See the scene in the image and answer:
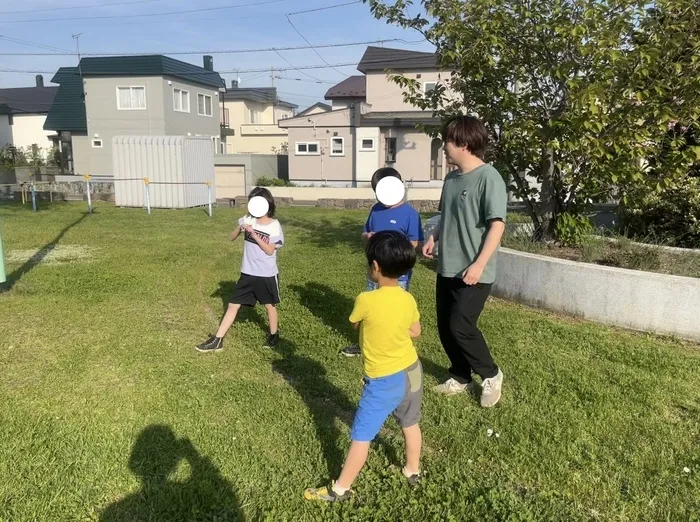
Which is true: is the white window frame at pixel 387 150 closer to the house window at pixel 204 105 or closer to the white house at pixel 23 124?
the house window at pixel 204 105

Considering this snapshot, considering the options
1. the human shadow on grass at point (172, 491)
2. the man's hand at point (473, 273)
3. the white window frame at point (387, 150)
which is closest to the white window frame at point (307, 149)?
the white window frame at point (387, 150)

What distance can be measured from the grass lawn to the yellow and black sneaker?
0.04 m

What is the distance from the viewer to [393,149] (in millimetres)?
24922

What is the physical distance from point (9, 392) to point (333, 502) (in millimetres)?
2493

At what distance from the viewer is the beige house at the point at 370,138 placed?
24391 mm

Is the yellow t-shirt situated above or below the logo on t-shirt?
below

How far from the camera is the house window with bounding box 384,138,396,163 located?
81.5 ft

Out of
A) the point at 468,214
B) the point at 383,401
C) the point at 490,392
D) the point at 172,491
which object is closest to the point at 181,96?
the point at 468,214

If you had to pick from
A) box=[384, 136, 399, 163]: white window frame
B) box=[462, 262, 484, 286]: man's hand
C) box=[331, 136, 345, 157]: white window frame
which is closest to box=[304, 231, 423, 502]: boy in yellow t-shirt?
box=[462, 262, 484, 286]: man's hand

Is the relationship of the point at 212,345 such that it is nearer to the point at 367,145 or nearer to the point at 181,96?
the point at 367,145

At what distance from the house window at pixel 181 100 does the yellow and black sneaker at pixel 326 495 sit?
91.9 ft

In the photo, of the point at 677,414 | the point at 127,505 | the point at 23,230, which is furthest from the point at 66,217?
the point at 677,414

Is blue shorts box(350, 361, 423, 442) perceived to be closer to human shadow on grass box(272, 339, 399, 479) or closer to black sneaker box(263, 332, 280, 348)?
human shadow on grass box(272, 339, 399, 479)

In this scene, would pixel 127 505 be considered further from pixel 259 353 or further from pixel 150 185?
pixel 150 185
